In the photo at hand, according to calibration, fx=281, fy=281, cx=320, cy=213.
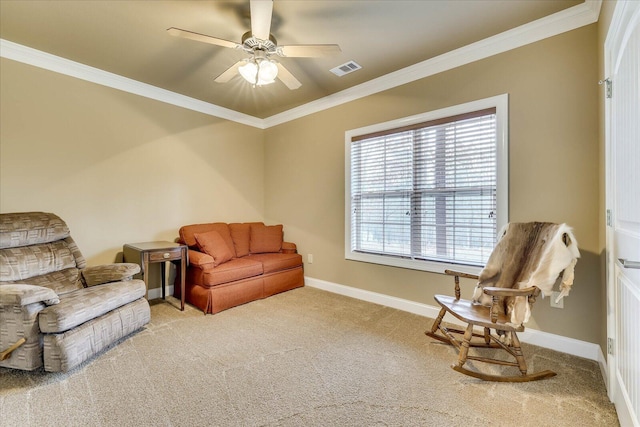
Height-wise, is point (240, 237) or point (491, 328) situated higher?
point (240, 237)

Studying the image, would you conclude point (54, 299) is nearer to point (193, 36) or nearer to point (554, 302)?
point (193, 36)

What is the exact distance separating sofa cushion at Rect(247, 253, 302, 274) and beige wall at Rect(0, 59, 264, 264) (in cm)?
92

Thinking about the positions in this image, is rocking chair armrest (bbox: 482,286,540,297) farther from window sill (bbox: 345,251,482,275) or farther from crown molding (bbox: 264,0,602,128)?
crown molding (bbox: 264,0,602,128)

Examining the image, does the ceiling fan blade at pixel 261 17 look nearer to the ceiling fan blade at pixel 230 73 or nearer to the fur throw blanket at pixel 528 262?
the ceiling fan blade at pixel 230 73

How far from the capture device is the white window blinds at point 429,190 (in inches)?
102

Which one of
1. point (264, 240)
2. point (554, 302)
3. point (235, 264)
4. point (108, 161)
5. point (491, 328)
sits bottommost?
point (491, 328)

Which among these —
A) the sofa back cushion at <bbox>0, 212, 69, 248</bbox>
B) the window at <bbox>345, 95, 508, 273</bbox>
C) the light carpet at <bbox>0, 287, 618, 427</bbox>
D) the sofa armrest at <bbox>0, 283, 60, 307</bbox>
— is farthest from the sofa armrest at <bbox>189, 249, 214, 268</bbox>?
the window at <bbox>345, 95, 508, 273</bbox>

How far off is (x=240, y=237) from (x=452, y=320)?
2.82m

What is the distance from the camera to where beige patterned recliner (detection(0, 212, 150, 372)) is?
1826 mm

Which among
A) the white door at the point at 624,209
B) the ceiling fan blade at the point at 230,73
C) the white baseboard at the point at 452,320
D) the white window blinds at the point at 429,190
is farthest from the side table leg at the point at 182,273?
the white door at the point at 624,209

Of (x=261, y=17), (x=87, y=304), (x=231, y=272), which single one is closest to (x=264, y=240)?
(x=231, y=272)

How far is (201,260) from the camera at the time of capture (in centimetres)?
308

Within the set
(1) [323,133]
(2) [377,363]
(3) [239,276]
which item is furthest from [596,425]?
(1) [323,133]

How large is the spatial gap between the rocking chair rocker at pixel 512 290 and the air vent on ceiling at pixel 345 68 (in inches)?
84.0
